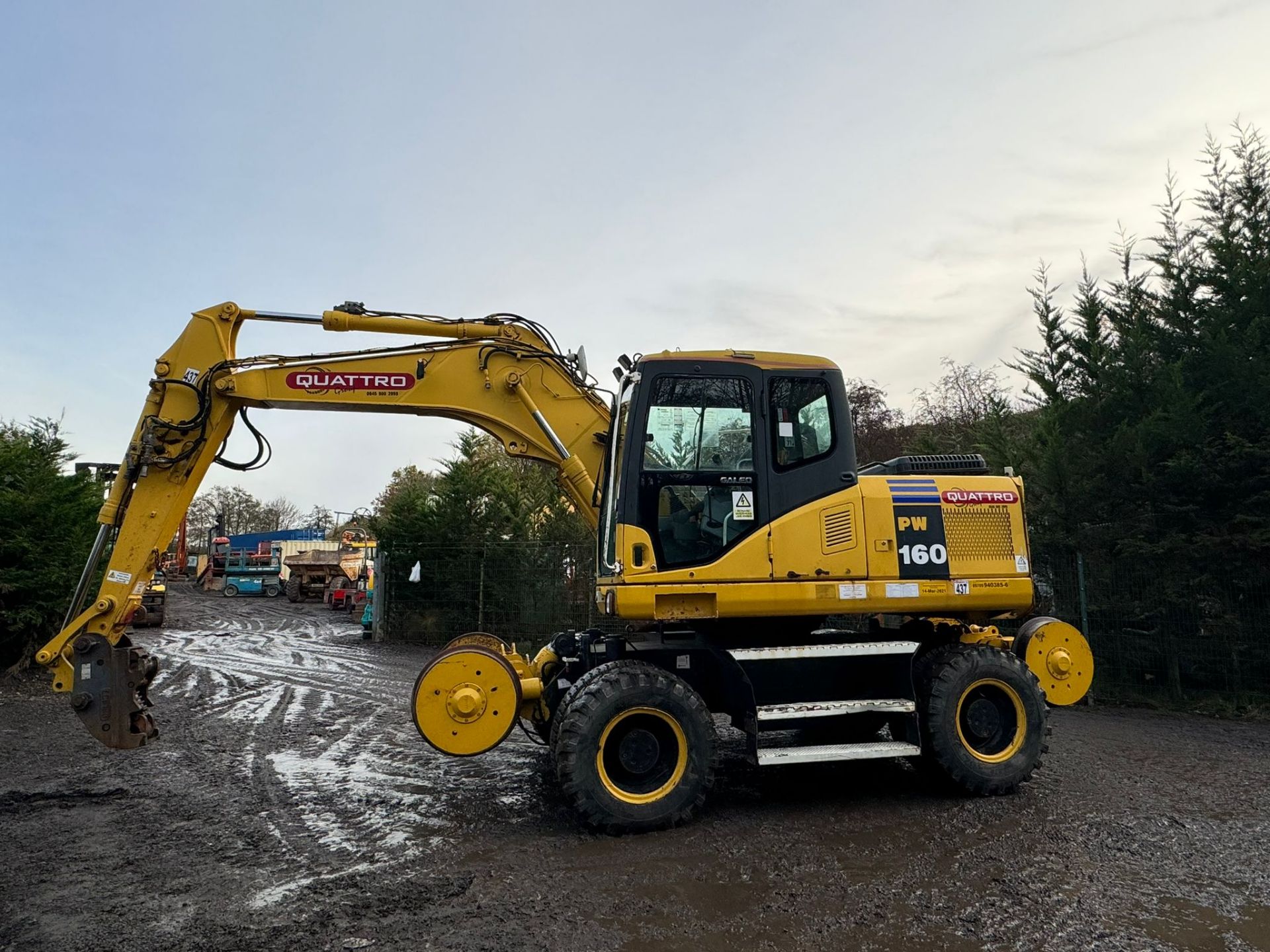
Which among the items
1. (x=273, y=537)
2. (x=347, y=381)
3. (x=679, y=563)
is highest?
(x=273, y=537)

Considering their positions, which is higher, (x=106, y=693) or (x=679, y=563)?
(x=679, y=563)

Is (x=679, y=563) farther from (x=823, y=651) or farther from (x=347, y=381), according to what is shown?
(x=347, y=381)

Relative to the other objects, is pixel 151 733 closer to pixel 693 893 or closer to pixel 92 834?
pixel 92 834

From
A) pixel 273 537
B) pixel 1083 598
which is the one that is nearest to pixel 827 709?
pixel 1083 598

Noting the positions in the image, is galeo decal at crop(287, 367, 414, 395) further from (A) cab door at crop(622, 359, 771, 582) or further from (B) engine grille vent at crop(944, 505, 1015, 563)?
Answer: (B) engine grille vent at crop(944, 505, 1015, 563)

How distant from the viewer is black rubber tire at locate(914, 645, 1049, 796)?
5828 millimetres

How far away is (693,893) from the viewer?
425cm

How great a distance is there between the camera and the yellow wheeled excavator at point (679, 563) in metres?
5.43

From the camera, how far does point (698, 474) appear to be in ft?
18.6

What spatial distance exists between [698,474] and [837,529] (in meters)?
1.06

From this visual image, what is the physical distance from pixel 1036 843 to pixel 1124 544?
20.5 ft

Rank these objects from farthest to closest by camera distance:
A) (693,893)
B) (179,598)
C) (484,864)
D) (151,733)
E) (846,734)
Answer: (179,598) → (846,734) → (151,733) → (484,864) → (693,893)

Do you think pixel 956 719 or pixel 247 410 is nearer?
pixel 956 719

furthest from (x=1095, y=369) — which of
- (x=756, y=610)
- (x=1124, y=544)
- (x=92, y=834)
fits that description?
(x=92, y=834)
